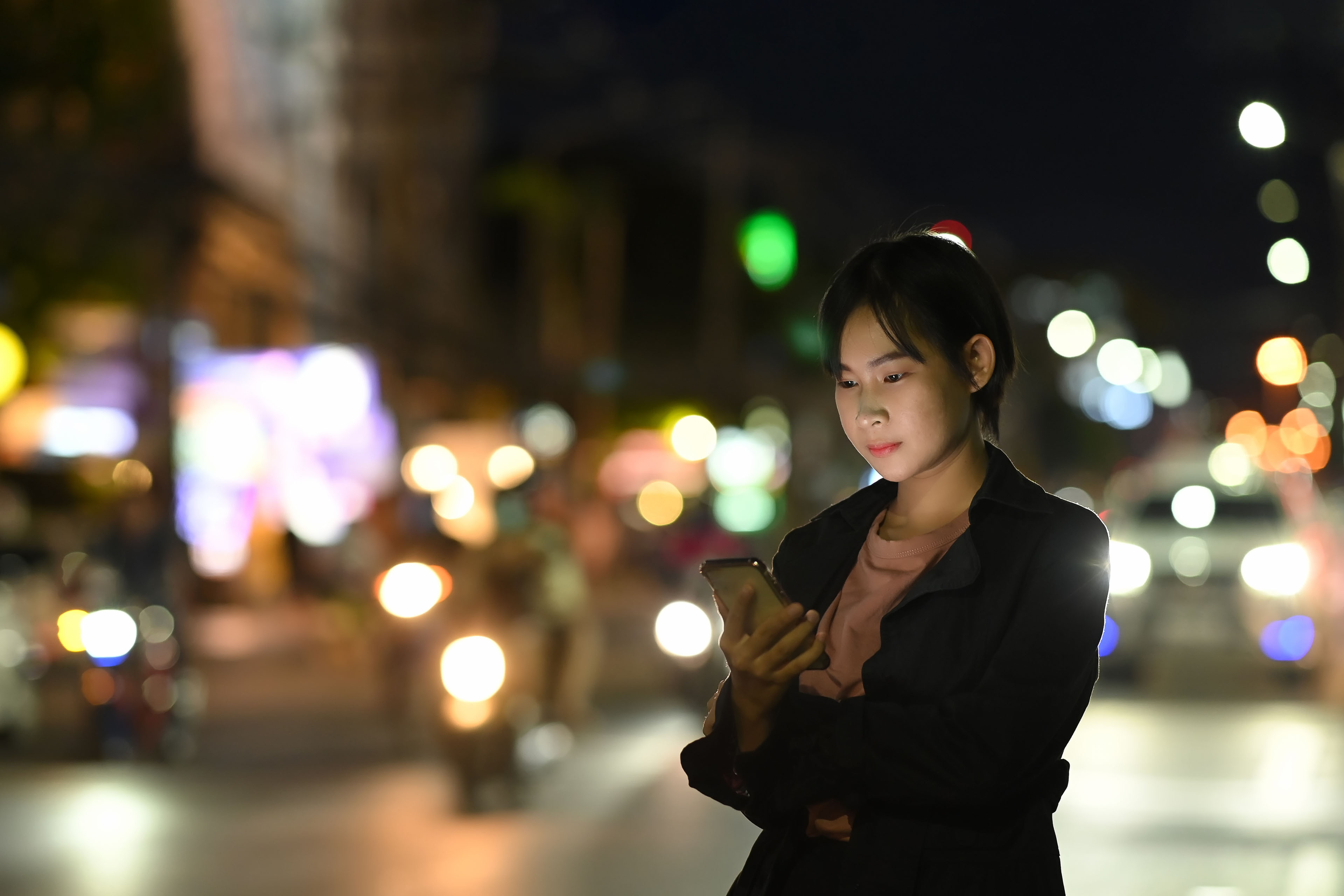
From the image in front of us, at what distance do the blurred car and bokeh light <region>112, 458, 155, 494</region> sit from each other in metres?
8.66

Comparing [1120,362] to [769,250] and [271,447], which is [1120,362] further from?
[769,250]

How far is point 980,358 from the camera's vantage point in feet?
9.09

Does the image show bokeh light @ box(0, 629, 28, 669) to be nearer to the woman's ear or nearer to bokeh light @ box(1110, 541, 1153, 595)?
Answer: bokeh light @ box(1110, 541, 1153, 595)

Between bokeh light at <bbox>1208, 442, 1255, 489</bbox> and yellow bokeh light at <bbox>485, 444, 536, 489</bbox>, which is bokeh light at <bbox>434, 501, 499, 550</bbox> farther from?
bokeh light at <bbox>1208, 442, 1255, 489</bbox>

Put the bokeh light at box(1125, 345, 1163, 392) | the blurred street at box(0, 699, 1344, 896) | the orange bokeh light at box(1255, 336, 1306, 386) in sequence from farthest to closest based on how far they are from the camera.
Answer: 1. the bokeh light at box(1125, 345, 1163, 392)
2. the orange bokeh light at box(1255, 336, 1306, 386)
3. the blurred street at box(0, 699, 1344, 896)

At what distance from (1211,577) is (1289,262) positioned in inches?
964

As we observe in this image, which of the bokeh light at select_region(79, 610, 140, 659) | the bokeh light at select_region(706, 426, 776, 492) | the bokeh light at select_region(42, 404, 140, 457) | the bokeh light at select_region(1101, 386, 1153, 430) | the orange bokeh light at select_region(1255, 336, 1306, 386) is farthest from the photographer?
the bokeh light at select_region(1101, 386, 1153, 430)

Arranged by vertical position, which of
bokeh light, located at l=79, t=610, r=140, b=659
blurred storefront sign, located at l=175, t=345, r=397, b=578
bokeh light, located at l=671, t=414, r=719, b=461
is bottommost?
bokeh light, located at l=79, t=610, r=140, b=659

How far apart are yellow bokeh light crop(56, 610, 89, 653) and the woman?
12542 millimetres

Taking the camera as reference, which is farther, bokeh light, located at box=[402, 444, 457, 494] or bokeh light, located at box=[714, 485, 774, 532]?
Result: bokeh light, located at box=[714, 485, 774, 532]

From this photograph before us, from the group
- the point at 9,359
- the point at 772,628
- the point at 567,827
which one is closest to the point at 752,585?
the point at 772,628

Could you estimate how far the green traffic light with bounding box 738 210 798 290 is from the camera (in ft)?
54.1

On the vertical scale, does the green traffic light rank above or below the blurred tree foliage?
below

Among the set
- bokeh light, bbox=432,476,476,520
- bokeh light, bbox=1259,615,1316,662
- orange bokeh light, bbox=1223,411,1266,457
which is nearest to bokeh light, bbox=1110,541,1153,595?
bokeh light, bbox=1259,615,1316,662
